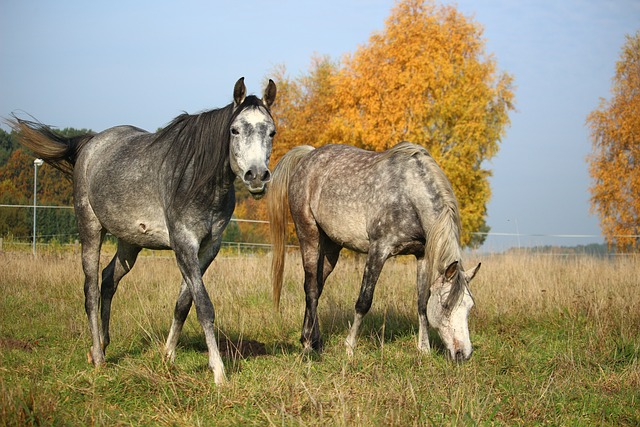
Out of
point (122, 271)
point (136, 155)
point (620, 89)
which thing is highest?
point (620, 89)

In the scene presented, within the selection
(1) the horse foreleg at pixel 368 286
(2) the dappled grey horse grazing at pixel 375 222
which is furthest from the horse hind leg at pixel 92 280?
(1) the horse foreleg at pixel 368 286

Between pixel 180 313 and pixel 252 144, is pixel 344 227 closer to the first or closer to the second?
pixel 180 313

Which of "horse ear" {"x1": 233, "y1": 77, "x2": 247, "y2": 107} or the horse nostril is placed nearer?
the horse nostril

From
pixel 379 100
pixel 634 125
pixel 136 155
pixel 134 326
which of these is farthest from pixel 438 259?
pixel 634 125

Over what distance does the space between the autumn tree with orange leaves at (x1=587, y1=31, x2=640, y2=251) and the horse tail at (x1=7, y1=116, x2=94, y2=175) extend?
21.5 metres

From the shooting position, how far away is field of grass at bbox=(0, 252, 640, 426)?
12.3 feet

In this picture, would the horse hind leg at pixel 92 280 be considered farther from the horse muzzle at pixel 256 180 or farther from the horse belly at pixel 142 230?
the horse muzzle at pixel 256 180

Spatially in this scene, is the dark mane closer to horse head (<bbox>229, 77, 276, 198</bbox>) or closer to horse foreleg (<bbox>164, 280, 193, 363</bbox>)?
horse head (<bbox>229, 77, 276, 198</bbox>)

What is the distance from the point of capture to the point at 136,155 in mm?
5820

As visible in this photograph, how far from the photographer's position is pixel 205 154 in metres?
5.21

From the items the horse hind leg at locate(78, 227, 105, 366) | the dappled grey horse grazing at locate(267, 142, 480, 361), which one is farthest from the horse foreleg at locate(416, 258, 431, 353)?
the horse hind leg at locate(78, 227, 105, 366)

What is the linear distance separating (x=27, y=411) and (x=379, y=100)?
19280mm

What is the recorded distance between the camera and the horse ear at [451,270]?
223 inches

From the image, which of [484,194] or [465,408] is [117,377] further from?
[484,194]
